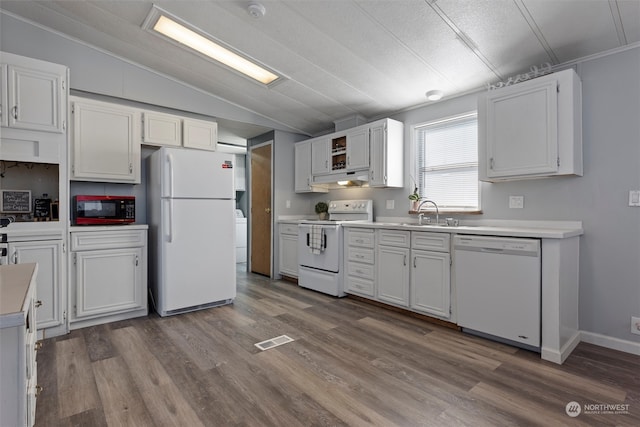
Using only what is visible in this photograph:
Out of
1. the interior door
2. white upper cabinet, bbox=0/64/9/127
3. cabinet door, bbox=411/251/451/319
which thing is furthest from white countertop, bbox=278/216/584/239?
white upper cabinet, bbox=0/64/9/127

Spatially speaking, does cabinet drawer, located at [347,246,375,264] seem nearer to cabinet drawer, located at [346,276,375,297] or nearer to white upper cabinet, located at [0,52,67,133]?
cabinet drawer, located at [346,276,375,297]

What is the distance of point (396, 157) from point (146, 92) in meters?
2.99

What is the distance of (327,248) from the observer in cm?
413

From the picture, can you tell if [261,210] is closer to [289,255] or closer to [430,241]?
[289,255]

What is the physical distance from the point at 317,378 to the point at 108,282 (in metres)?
2.26

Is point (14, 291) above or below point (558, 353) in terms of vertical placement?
above

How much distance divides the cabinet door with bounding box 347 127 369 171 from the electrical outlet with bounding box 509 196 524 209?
5.31 ft

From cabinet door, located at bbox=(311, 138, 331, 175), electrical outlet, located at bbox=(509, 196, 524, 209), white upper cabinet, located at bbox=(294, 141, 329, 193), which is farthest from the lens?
white upper cabinet, located at bbox=(294, 141, 329, 193)

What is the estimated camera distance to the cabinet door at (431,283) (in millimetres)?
2984

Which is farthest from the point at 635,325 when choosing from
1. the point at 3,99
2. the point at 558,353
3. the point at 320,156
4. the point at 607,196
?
the point at 3,99

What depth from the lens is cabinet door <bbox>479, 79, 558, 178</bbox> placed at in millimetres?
2582

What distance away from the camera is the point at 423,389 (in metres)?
2.00

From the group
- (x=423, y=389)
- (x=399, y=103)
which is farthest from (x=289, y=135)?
(x=423, y=389)

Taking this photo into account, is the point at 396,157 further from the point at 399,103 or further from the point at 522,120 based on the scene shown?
the point at 522,120
